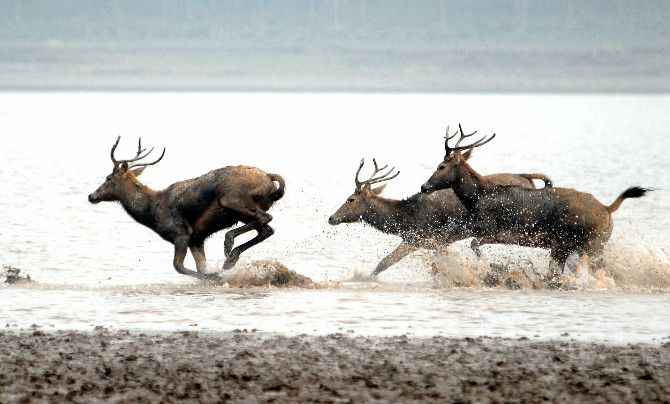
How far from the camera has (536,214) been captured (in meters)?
14.9

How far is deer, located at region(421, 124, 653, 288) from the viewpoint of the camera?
1467cm

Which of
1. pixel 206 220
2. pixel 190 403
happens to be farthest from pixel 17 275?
pixel 190 403

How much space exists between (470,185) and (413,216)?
3.65 ft

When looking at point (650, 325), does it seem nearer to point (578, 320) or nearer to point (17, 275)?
point (578, 320)

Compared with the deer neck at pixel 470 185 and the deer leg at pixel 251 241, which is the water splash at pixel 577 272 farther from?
the deer leg at pixel 251 241

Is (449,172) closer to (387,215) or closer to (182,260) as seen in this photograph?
(387,215)

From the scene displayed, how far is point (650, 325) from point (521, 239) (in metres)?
3.41

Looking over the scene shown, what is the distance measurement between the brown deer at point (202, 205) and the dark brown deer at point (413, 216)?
1.40 m

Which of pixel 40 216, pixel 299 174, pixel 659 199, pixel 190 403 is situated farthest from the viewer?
pixel 299 174

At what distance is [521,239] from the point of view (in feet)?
49.8

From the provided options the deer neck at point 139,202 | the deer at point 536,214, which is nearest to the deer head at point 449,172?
the deer at point 536,214

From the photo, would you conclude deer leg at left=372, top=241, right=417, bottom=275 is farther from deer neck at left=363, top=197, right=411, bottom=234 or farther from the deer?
the deer

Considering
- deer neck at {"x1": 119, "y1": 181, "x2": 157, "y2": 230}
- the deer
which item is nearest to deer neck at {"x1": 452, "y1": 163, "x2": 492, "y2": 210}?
the deer

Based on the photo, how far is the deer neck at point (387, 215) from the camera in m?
16.5
